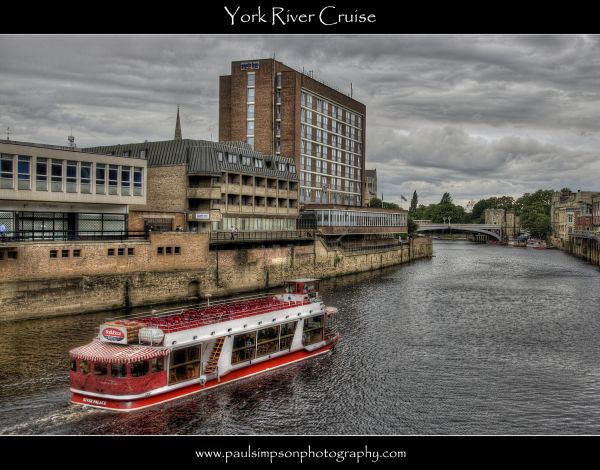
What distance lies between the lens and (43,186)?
57156 millimetres

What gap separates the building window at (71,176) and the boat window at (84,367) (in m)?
32.2

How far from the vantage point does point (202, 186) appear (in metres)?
81.5

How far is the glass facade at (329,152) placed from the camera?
396 feet

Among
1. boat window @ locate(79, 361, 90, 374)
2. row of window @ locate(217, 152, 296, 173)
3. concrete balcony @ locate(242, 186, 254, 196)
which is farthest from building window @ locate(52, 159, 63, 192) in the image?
concrete balcony @ locate(242, 186, 254, 196)

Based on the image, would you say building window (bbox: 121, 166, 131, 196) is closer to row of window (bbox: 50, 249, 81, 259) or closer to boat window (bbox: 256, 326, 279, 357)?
row of window (bbox: 50, 249, 81, 259)

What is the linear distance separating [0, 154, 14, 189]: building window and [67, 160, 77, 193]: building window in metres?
5.62

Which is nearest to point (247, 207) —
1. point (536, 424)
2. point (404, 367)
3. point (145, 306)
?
point (145, 306)

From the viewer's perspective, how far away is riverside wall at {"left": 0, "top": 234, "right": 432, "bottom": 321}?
167ft

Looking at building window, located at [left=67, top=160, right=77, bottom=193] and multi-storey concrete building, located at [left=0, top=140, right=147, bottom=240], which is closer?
multi-storey concrete building, located at [left=0, top=140, right=147, bottom=240]

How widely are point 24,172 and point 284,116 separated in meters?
66.3

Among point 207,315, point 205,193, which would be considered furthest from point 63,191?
point 207,315

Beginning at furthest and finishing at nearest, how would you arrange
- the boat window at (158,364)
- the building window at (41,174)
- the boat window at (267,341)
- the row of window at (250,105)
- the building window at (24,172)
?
1. the row of window at (250,105)
2. the building window at (41,174)
3. the building window at (24,172)
4. the boat window at (267,341)
5. the boat window at (158,364)

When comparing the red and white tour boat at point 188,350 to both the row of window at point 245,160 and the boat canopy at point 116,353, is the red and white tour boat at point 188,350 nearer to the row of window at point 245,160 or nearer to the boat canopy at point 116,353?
the boat canopy at point 116,353

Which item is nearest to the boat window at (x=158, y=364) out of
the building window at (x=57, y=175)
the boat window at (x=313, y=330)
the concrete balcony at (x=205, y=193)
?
the boat window at (x=313, y=330)
